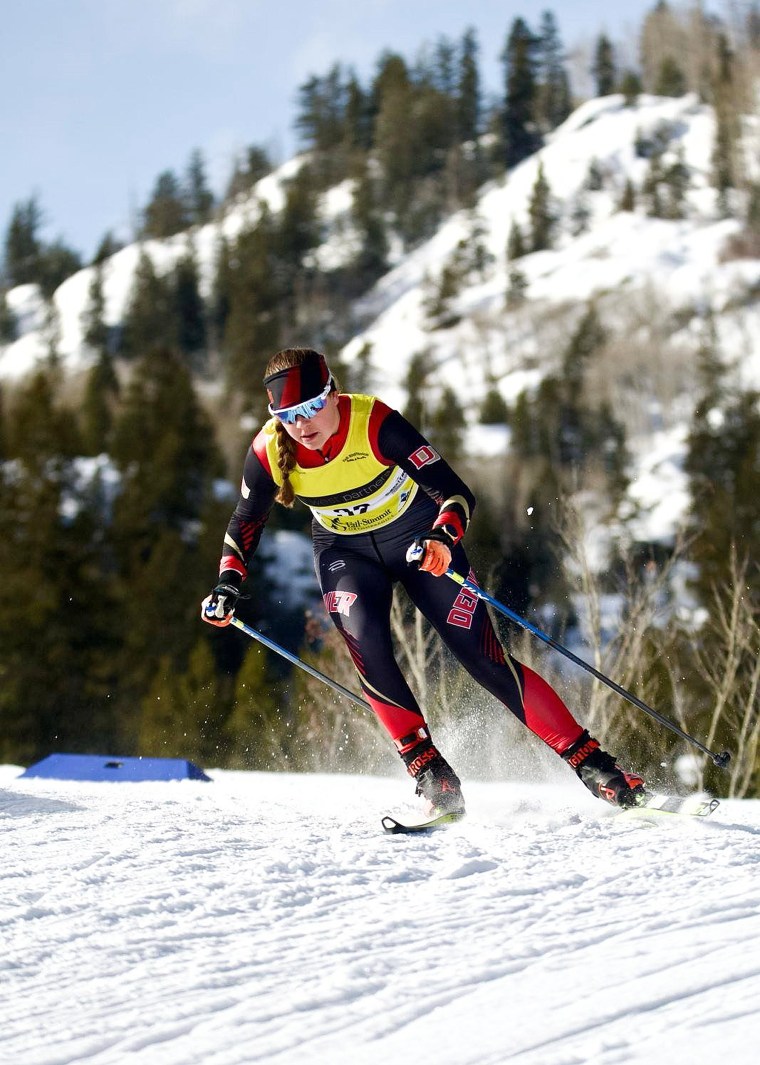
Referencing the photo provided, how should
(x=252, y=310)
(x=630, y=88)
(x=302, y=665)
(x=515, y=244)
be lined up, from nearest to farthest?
1. (x=302, y=665)
2. (x=252, y=310)
3. (x=515, y=244)
4. (x=630, y=88)

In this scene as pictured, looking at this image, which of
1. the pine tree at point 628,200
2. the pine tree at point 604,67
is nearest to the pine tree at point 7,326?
the pine tree at point 628,200

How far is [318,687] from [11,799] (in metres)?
15.5

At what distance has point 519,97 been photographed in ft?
313

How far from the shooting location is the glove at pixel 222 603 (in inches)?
157

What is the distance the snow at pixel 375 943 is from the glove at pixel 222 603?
2.95ft

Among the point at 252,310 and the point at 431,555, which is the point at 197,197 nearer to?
the point at 252,310

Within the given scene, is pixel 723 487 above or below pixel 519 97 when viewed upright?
below

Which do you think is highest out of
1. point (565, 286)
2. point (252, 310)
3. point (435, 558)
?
point (565, 286)

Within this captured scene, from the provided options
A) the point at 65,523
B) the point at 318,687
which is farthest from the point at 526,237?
the point at 318,687

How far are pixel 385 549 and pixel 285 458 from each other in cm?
49

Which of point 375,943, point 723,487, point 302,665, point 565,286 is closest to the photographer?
point 375,943

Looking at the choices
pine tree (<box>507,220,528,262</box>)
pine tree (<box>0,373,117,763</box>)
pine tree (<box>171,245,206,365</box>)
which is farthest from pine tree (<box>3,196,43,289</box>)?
pine tree (<box>0,373,117,763</box>)

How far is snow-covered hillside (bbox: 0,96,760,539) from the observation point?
188 feet

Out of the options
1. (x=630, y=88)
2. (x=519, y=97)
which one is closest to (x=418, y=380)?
(x=519, y=97)
